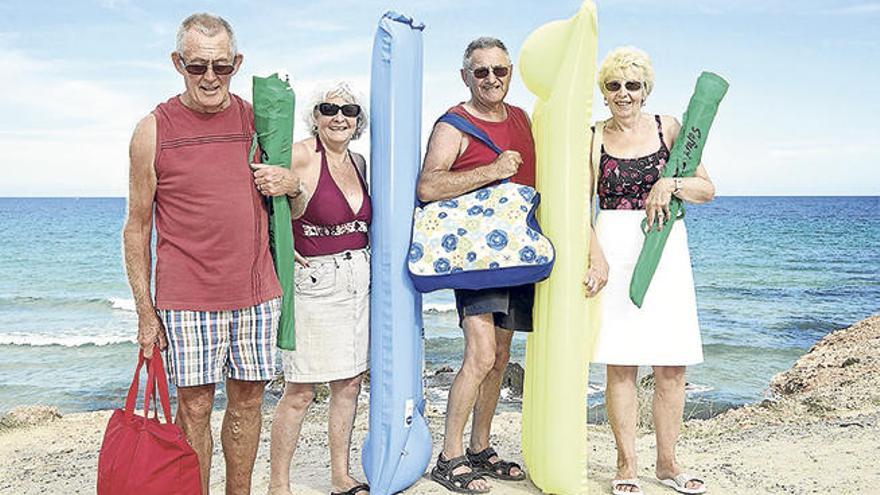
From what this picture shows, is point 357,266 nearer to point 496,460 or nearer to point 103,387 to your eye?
point 496,460

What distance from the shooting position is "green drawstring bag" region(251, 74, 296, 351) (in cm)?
359

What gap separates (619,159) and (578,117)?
0.27 meters

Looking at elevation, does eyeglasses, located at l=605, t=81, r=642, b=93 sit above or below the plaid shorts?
above

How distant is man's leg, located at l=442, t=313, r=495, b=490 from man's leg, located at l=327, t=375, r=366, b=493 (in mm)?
465

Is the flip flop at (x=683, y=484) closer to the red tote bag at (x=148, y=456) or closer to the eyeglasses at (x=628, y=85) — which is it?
the eyeglasses at (x=628, y=85)

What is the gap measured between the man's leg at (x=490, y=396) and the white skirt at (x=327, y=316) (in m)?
0.72

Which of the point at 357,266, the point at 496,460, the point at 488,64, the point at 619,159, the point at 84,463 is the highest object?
the point at 488,64

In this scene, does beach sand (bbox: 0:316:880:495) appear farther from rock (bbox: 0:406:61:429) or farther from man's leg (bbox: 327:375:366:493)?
man's leg (bbox: 327:375:366:493)

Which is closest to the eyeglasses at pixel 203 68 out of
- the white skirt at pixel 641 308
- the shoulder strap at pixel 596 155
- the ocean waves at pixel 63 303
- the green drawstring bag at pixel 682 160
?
the shoulder strap at pixel 596 155

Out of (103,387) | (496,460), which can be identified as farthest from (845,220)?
(496,460)

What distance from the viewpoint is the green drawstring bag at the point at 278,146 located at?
3594mm

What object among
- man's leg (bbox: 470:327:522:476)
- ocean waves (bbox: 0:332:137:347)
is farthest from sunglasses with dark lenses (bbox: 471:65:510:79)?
ocean waves (bbox: 0:332:137:347)

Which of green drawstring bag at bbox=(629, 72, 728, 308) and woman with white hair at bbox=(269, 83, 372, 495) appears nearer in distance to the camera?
woman with white hair at bbox=(269, 83, 372, 495)

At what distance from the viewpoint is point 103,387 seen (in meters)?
11.8
